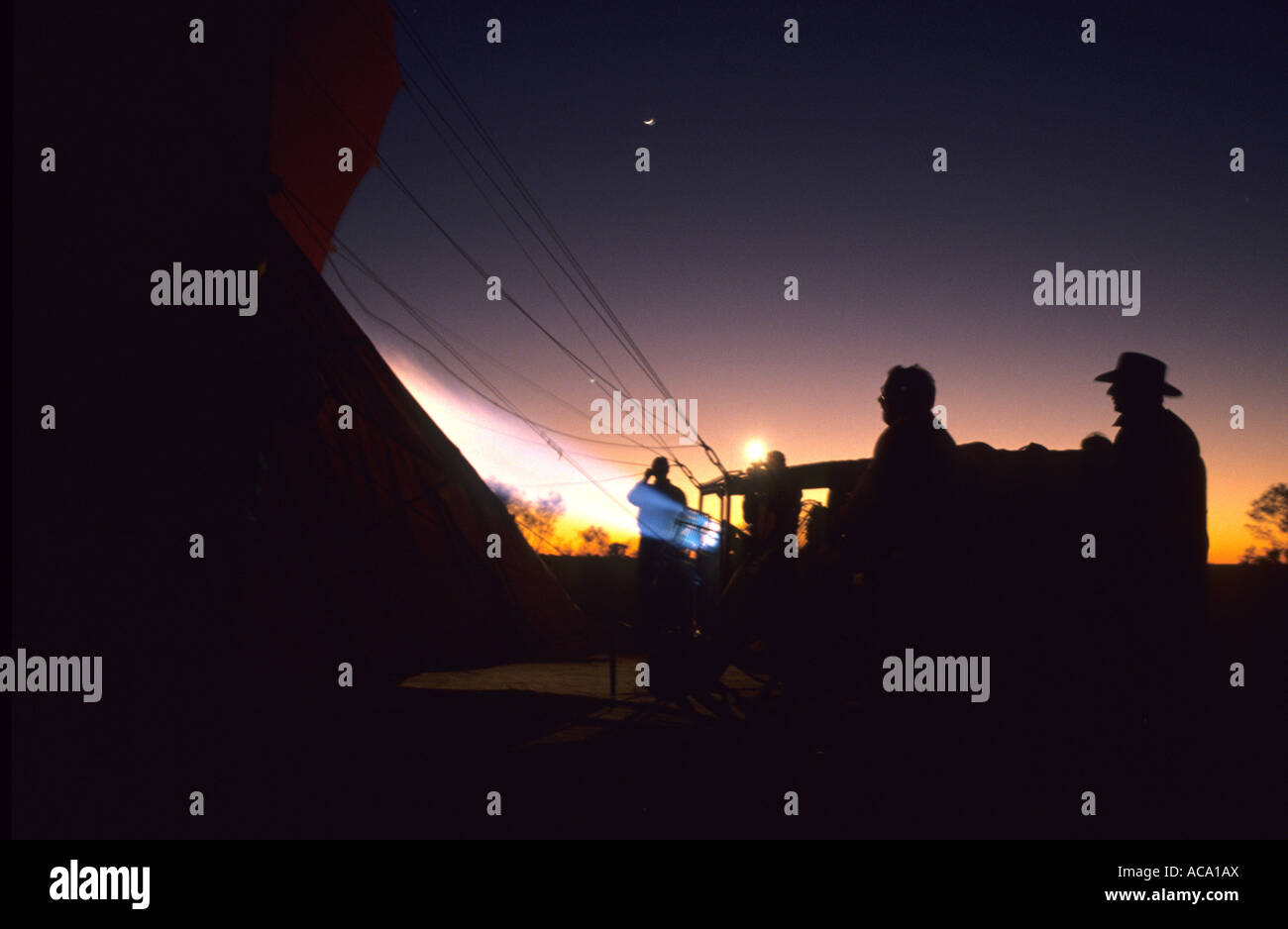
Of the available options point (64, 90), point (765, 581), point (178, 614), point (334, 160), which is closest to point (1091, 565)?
point (765, 581)

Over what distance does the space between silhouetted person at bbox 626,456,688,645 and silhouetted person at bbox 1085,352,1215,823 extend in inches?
162

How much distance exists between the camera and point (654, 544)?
22.0 feet

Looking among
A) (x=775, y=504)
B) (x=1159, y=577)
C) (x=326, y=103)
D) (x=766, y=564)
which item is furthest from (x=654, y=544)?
(x=326, y=103)

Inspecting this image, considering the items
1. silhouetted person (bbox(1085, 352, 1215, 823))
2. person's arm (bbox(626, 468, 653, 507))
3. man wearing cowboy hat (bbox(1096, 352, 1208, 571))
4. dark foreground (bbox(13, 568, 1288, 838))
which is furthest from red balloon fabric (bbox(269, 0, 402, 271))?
silhouetted person (bbox(1085, 352, 1215, 823))

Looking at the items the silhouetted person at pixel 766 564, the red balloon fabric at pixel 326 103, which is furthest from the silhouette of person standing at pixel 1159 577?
the red balloon fabric at pixel 326 103

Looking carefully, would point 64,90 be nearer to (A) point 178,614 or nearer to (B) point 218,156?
(B) point 218,156

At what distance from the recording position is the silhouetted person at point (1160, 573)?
2930mm

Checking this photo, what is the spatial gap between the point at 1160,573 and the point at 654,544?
438 cm

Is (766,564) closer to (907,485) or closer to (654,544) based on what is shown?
(907,485)

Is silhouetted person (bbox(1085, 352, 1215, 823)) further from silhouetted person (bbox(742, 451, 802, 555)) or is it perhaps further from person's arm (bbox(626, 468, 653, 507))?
person's arm (bbox(626, 468, 653, 507))

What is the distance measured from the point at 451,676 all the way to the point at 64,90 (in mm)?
5229

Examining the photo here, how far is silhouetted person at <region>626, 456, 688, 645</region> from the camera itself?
261 inches

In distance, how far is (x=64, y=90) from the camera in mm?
2760

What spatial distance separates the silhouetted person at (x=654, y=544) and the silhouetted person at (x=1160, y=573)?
162 inches
